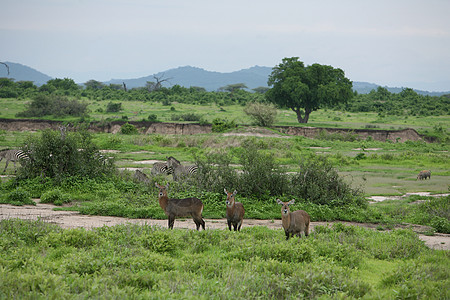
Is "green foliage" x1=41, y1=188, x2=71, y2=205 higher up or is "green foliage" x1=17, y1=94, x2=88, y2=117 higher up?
"green foliage" x1=17, y1=94, x2=88, y2=117

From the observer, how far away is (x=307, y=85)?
50781 millimetres

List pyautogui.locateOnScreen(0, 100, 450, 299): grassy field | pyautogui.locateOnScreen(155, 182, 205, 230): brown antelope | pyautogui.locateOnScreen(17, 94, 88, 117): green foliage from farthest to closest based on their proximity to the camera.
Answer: pyautogui.locateOnScreen(17, 94, 88, 117): green foliage
pyautogui.locateOnScreen(155, 182, 205, 230): brown antelope
pyautogui.locateOnScreen(0, 100, 450, 299): grassy field

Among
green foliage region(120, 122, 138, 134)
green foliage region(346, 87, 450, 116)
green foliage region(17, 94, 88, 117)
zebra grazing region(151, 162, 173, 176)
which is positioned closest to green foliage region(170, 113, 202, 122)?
green foliage region(17, 94, 88, 117)

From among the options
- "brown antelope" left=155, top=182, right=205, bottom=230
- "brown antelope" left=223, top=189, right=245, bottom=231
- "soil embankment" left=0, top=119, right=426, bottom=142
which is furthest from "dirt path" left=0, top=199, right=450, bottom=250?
"soil embankment" left=0, top=119, right=426, bottom=142

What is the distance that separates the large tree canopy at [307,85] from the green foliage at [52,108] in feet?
76.0

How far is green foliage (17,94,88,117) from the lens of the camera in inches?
2091

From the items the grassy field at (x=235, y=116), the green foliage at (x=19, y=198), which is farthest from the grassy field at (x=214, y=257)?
the grassy field at (x=235, y=116)

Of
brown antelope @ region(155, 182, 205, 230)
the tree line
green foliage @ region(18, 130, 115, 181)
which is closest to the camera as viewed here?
brown antelope @ region(155, 182, 205, 230)

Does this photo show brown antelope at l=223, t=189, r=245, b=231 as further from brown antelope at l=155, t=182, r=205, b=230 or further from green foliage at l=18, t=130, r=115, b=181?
green foliage at l=18, t=130, r=115, b=181

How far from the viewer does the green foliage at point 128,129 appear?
4388 cm

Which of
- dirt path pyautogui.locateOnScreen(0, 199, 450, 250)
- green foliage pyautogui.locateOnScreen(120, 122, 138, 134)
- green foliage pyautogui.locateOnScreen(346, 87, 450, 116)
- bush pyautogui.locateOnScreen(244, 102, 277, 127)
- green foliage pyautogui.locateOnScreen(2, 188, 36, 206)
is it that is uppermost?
green foliage pyautogui.locateOnScreen(346, 87, 450, 116)

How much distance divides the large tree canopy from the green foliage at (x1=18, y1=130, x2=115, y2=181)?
34915mm

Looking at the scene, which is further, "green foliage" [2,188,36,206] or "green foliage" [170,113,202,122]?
"green foliage" [170,113,202,122]

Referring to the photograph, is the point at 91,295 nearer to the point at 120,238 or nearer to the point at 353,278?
the point at 120,238
